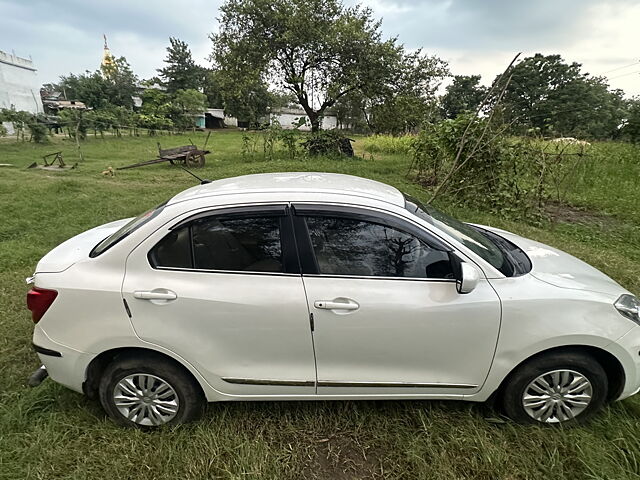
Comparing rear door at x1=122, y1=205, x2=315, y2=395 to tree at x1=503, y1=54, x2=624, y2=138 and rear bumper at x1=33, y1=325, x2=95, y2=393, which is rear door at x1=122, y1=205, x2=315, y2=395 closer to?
rear bumper at x1=33, y1=325, x2=95, y2=393

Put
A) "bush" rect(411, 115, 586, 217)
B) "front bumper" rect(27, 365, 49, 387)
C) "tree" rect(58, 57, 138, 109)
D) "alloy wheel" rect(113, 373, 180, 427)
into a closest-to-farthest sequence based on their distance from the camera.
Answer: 1. "alloy wheel" rect(113, 373, 180, 427)
2. "front bumper" rect(27, 365, 49, 387)
3. "bush" rect(411, 115, 586, 217)
4. "tree" rect(58, 57, 138, 109)

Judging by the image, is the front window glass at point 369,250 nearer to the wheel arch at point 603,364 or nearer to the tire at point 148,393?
the wheel arch at point 603,364

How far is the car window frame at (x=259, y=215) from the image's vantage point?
76.5 inches

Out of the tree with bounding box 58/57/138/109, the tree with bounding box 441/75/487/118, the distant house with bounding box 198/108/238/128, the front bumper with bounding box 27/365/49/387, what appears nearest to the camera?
the front bumper with bounding box 27/365/49/387

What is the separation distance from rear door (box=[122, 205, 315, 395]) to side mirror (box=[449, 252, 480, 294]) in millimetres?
832

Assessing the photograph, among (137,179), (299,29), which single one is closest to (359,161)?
(299,29)

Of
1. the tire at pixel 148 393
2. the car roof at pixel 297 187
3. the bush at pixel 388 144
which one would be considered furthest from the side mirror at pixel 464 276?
the bush at pixel 388 144

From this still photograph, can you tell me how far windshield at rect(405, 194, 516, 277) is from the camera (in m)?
2.09

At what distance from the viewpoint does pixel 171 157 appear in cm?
1217

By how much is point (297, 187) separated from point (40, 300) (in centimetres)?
160

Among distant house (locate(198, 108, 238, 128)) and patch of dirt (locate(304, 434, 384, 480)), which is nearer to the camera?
patch of dirt (locate(304, 434, 384, 480))

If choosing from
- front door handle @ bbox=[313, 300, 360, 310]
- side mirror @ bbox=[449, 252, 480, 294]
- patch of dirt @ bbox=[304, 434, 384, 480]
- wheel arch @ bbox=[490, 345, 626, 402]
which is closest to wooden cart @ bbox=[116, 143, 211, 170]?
front door handle @ bbox=[313, 300, 360, 310]

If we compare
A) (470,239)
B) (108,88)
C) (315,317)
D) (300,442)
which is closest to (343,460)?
(300,442)

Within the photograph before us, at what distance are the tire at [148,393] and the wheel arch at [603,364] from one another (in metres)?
1.85
